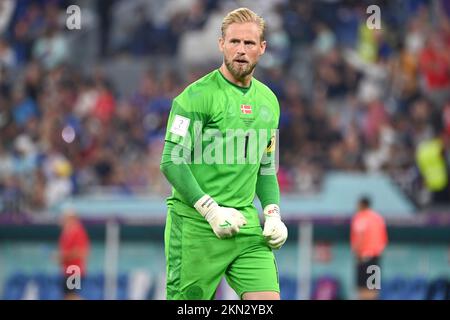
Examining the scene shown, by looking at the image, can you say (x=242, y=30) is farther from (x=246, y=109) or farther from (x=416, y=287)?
(x=416, y=287)

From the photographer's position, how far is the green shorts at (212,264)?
277 inches

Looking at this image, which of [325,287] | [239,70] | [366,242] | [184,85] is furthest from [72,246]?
[239,70]

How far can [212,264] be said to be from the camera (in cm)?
707

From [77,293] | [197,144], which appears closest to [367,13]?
[77,293]

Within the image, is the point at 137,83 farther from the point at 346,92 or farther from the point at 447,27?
the point at 447,27

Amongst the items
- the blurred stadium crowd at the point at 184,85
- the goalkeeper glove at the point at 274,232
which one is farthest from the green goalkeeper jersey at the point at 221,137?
the blurred stadium crowd at the point at 184,85

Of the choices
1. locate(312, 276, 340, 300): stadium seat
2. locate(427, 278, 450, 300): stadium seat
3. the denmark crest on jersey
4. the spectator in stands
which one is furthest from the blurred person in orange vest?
the denmark crest on jersey

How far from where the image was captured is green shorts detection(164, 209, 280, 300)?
7.05m

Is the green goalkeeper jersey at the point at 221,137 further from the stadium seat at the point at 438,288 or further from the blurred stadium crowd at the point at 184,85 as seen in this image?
the blurred stadium crowd at the point at 184,85

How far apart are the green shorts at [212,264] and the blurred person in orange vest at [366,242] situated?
8808mm

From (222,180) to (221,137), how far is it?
0.27 metres

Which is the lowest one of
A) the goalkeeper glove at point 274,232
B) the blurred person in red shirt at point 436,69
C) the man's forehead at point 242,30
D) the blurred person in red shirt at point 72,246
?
the blurred person in red shirt at point 72,246
